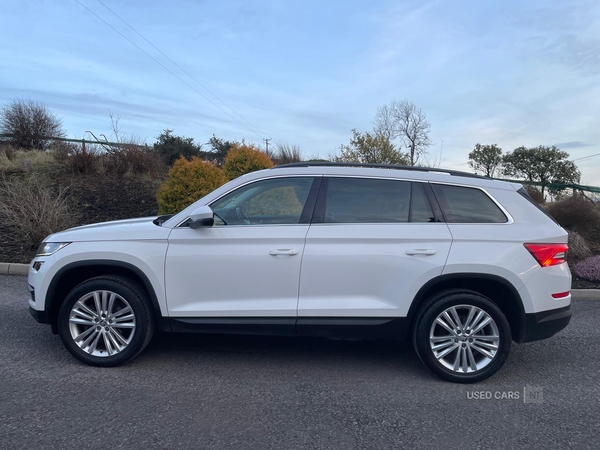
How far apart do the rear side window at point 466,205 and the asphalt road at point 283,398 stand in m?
1.45

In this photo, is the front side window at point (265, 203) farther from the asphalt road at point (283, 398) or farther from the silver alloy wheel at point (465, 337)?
the silver alloy wheel at point (465, 337)

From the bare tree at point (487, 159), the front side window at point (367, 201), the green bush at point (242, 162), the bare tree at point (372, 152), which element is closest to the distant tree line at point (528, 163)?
the bare tree at point (487, 159)

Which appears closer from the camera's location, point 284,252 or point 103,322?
point 284,252

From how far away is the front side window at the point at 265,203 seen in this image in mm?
4355

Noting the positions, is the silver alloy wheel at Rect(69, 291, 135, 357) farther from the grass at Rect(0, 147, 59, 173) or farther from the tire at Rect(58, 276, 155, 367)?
the grass at Rect(0, 147, 59, 173)

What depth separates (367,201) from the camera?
14.3 feet

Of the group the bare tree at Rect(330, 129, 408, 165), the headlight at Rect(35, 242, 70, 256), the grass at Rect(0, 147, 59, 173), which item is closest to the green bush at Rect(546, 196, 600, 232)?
the bare tree at Rect(330, 129, 408, 165)

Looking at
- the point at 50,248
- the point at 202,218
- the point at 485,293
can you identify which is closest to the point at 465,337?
the point at 485,293

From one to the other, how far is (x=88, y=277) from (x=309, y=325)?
2.15 metres

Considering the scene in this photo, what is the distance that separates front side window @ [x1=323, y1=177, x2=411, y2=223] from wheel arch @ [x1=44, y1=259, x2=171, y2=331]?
1.69m

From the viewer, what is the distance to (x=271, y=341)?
203 inches

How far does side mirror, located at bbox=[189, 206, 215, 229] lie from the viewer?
4.09 meters

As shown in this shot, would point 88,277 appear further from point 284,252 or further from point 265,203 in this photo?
point 284,252

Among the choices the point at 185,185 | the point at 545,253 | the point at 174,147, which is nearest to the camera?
the point at 545,253
